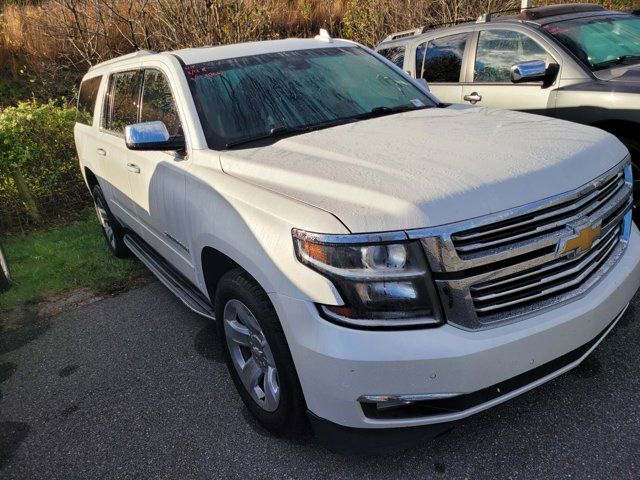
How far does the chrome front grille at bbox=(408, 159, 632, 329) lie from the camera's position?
1819 mm

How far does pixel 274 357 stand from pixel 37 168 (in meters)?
5.79

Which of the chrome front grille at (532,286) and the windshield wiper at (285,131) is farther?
the windshield wiper at (285,131)

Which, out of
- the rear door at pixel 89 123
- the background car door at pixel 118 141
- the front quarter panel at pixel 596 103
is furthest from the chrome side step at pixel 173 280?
the front quarter panel at pixel 596 103

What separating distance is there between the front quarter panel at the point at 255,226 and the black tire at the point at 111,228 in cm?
258

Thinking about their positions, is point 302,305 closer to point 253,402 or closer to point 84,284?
point 253,402

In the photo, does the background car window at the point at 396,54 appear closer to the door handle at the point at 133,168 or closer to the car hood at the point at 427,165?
the car hood at the point at 427,165

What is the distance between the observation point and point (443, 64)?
5648 mm

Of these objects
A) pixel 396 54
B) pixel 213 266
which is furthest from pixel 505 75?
pixel 213 266

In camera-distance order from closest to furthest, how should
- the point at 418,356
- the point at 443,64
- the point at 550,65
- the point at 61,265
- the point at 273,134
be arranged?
the point at 418,356 → the point at 273,134 → the point at 550,65 → the point at 61,265 → the point at 443,64

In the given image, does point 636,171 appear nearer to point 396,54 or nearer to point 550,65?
point 550,65

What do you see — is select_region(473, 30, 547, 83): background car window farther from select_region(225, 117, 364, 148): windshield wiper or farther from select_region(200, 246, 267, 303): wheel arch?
select_region(200, 246, 267, 303): wheel arch

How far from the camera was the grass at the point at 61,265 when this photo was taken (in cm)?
471

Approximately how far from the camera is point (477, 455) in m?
2.25

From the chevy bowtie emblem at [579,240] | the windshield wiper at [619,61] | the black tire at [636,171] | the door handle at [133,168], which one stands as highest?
the door handle at [133,168]
